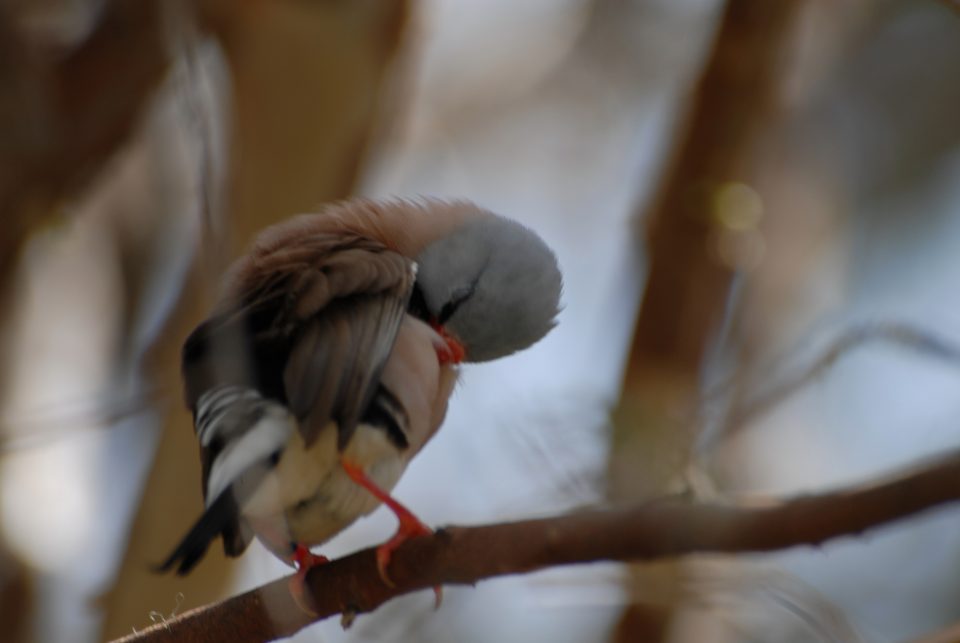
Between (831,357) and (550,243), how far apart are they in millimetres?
677

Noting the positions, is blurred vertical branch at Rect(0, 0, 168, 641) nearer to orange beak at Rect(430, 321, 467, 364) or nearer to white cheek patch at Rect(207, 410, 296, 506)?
orange beak at Rect(430, 321, 467, 364)

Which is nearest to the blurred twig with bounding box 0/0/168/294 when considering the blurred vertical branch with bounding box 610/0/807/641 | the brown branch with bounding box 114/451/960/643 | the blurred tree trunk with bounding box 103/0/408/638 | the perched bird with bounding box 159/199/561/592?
the blurred tree trunk with bounding box 103/0/408/638

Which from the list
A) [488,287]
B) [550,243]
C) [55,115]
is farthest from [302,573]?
[55,115]

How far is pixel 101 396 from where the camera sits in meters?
3.78

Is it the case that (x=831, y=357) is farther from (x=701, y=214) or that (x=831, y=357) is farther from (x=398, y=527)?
(x=701, y=214)

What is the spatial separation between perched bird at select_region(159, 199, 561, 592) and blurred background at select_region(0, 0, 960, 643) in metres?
0.34

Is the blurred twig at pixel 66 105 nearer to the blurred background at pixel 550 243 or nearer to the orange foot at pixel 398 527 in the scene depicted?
the blurred background at pixel 550 243

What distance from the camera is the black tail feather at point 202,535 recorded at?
1.62m

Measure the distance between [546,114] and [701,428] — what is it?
335 centimetres

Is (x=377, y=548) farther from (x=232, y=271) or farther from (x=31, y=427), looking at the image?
(x=31, y=427)

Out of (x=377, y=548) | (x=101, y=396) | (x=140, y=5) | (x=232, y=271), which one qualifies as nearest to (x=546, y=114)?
(x=140, y=5)

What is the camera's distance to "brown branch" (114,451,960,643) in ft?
4.95

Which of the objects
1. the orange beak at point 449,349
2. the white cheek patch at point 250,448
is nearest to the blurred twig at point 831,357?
the orange beak at point 449,349

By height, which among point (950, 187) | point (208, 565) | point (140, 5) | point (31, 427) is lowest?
point (208, 565)
